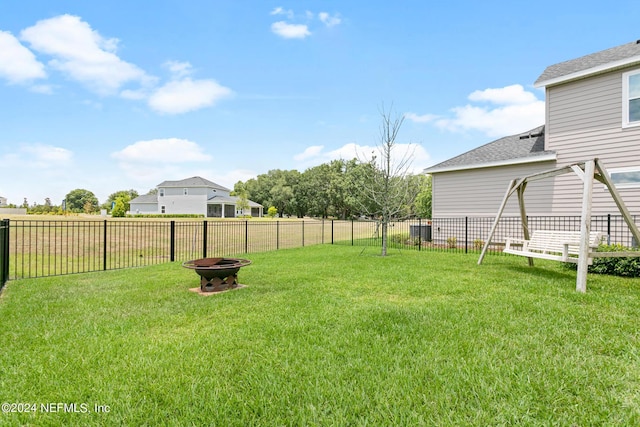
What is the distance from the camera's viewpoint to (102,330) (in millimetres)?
3500

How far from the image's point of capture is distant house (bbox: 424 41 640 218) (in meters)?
9.26

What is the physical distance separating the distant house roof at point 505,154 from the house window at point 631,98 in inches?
76.8

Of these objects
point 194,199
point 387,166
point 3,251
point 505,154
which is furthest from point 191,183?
point 505,154

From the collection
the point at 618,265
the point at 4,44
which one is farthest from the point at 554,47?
the point at 4,44

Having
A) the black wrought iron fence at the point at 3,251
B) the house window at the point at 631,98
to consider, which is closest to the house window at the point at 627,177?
the house window at the point at 631,98

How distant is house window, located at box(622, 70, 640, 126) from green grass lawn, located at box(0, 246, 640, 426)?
6.94 metres

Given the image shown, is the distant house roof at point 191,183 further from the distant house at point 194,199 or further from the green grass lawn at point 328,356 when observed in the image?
the green grass lawn at point 328,356

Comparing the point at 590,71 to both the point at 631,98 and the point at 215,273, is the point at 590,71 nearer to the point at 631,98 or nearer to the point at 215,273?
the point at 631,98

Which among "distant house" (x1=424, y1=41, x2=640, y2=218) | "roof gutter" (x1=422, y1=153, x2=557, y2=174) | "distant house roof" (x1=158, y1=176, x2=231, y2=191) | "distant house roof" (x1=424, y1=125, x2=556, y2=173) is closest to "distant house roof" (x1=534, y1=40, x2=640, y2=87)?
"distant house" (x1=424, y1=41, x2=640, y2=218)

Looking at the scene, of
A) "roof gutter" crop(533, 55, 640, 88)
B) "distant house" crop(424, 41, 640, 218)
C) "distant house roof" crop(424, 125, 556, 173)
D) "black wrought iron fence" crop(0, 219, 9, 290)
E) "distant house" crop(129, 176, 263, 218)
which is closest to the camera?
"black wrought iron fence" crop(0, 219, 9, 290)

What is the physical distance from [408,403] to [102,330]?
10.8ft

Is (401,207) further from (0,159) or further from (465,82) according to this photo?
(0,159)

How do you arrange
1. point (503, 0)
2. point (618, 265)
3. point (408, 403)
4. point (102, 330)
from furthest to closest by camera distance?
point (503, 0), point (618, 265), point (102, 330), point (408, 403)

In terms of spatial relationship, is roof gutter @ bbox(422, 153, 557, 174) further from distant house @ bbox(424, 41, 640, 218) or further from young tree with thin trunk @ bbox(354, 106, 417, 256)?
young tree with thin trunk @ bbox(354, 106, 417, 256)
